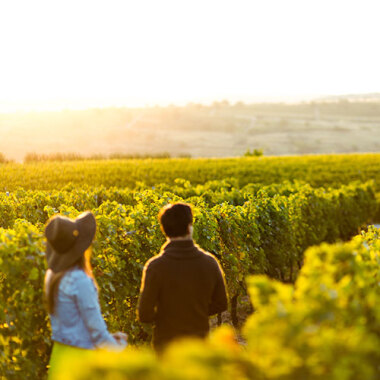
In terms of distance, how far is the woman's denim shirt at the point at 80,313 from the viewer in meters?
3.86

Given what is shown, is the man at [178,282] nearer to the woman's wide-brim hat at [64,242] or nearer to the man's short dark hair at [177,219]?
the man's short dark hair at [177,219]

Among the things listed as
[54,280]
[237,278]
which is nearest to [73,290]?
[54,280]

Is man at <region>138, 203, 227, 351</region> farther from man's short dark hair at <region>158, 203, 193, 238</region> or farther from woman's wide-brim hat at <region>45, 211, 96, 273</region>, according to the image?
woman's wide-brim hat at <region>45, 211, 96, 273</region>

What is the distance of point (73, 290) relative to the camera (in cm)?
386

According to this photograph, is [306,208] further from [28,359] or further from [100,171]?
[100,171]

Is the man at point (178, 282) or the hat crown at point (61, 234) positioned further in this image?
the man at point (178, 282)

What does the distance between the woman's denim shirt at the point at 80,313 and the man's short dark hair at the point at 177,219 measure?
70 centimetres

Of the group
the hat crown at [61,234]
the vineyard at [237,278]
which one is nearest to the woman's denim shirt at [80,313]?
the hat crown at [61,234]

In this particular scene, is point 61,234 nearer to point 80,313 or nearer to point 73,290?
point 73,290

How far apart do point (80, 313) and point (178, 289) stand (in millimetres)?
749

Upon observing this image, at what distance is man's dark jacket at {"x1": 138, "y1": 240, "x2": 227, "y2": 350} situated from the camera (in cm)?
415

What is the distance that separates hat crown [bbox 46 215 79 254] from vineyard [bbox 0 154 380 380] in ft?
3.97

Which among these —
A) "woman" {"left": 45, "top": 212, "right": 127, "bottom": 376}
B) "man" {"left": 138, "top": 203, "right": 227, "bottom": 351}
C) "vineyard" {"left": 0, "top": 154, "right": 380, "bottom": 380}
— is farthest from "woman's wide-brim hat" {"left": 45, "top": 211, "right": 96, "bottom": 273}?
"vineyard" {"left": 0, "top": 154, "right": 380, "bottom": 380}

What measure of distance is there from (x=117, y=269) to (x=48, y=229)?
304 cm
